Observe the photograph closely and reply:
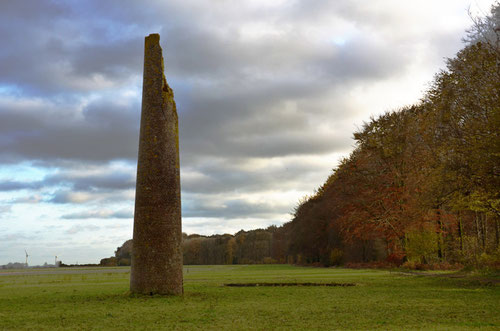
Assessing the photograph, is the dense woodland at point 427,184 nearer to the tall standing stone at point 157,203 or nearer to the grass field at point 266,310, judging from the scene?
the grass field at point 266,310

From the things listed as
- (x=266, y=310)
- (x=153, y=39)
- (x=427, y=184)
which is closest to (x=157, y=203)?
(x=266, y=310)

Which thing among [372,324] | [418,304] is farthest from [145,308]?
[418,304]

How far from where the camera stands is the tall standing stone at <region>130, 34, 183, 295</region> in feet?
50.3

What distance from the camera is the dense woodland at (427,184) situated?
20.7 metres

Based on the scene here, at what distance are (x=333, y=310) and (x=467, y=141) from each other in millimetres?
12736

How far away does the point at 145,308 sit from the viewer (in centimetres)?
1259

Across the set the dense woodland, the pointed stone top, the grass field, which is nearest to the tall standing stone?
the grass field

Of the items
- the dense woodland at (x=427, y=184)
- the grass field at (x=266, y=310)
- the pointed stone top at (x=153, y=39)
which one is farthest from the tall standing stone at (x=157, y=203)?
the dense woodland at (x=427, y=184)

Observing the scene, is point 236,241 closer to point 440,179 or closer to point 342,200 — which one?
point 342,200

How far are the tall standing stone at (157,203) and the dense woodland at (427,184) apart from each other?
12.1 meters

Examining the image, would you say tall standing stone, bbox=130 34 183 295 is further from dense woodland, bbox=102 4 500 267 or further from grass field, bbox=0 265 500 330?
dense woodland, bbox=102 4 500 267

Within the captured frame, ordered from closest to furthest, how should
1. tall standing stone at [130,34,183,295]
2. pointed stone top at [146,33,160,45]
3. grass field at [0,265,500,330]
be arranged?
1. grass field at [0,265,500,330]
2. tall standing stone at [130,34,183,295]
3. pointed stone top at [146,33,160,45]

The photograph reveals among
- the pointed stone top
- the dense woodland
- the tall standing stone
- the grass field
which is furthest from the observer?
the dense woodland

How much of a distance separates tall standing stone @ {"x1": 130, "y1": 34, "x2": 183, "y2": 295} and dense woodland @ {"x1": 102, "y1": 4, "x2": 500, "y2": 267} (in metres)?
12.1
